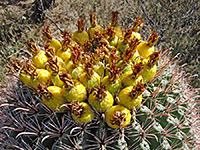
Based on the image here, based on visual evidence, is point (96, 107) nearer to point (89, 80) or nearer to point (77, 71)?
point (89, 80)

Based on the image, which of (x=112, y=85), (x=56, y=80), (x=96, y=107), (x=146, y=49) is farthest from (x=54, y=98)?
(x=146, y=49)

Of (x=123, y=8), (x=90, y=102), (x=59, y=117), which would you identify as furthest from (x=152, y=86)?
(x=123, y=8)

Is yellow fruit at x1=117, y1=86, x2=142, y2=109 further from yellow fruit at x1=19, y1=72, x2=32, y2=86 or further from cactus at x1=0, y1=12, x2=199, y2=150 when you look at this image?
yellow fruit at x1=19, y1=72, x2=32, y2=86

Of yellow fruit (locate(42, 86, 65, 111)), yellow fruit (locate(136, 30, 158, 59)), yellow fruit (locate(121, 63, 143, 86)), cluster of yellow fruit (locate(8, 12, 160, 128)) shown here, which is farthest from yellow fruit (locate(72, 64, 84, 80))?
yellow fruit (locate(136, 30, 158, 59))

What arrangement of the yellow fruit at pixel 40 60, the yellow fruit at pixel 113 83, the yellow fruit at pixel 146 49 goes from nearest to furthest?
the yellow fruit at pixel 113 83 < the yellow fruit at pixel 40 60 < the yellow fruit at pixel 146 49

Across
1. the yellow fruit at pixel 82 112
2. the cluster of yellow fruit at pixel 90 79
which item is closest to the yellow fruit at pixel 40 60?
the cluster of yellow fruit at pixel 90 79

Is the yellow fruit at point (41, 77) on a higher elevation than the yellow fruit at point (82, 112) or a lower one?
higher

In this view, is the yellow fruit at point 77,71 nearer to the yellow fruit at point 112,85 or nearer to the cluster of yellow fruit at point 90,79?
the cluster of yellow fruit at point 90,79
